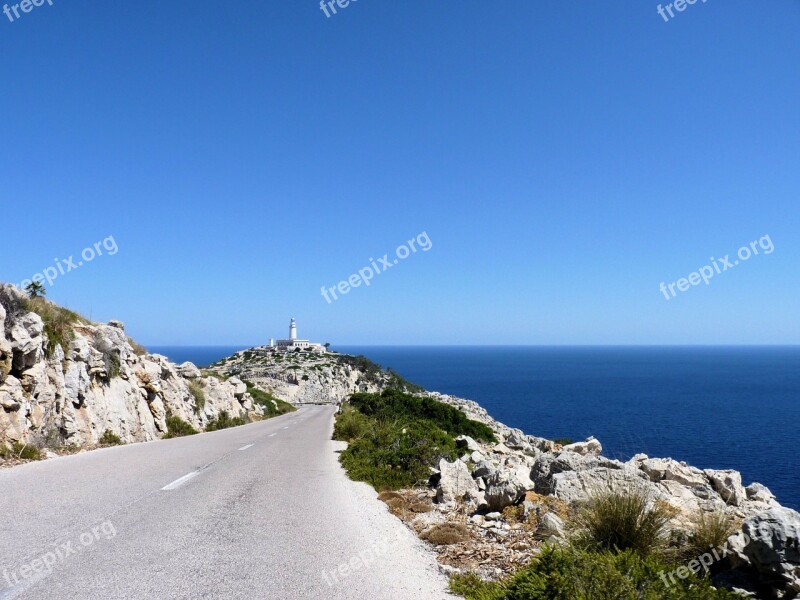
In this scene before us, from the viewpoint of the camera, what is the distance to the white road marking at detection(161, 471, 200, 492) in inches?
368

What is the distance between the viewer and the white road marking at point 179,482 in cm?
936

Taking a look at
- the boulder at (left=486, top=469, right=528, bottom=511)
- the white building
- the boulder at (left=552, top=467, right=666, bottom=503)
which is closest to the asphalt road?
the boulder at (left=486, top=469, right=528, bottom=511)

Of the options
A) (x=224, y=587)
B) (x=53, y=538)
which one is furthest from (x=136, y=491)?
(x=224, y=587)

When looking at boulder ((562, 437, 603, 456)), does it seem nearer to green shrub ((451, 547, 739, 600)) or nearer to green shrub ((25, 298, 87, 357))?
green shrub ((451, 547, 739, 600))

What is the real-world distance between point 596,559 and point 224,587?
366 cm

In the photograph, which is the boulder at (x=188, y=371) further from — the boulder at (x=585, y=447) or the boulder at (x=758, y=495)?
the boulder at (x=758, y=495)

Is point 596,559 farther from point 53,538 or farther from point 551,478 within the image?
point 53,538

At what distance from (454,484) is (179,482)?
5566mm

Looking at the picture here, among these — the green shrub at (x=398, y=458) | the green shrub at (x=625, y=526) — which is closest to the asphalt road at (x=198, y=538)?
the green shrub at (x=398, y=458)

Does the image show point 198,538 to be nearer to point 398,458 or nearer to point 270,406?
point 398,458

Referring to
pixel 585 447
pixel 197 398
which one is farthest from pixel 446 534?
pixel 197 398

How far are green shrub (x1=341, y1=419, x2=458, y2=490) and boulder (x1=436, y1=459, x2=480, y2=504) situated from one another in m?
1.61

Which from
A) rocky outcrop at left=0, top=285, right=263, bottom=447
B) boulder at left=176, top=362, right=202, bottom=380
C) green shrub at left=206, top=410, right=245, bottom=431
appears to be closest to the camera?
A: rocky outcrop at left=0, top=285, right=263, bottom=447

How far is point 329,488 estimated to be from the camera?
10445 mm
